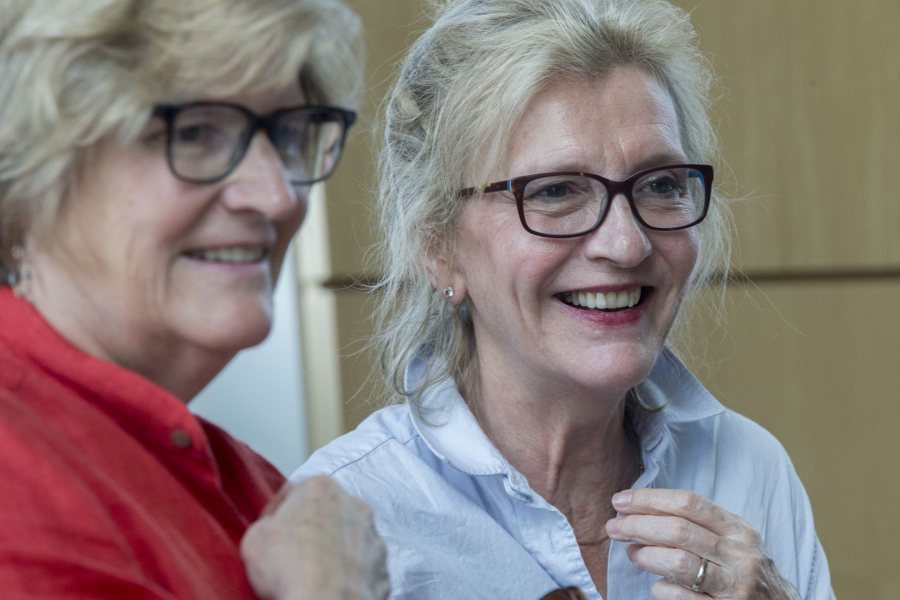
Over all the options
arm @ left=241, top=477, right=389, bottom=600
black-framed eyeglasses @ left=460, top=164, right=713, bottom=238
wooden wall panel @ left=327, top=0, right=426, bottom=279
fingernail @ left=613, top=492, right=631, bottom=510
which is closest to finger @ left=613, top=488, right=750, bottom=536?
fingernail @ left=613, top=492, right=631, bottom=510

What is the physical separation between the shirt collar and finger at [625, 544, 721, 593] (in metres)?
0.24

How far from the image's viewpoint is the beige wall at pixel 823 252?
3.51m

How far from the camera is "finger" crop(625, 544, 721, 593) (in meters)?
1.66

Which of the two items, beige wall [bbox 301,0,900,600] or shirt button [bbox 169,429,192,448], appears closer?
shirt button [bbox 169,429,192,448]

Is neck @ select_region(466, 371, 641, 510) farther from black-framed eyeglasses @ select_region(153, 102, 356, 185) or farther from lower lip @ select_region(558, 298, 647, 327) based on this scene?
black-framed eyeglasses @ select_region(153, 102, 356, 185)

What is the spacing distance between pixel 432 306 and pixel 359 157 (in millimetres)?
1347

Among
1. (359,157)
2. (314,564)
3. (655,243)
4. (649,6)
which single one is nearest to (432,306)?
(655,243)

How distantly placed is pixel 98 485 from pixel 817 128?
9.78ft

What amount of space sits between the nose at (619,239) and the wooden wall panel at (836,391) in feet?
6.04

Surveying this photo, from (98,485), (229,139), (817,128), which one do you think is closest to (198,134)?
(229,139)

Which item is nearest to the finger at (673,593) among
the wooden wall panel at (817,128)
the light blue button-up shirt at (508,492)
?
the light blue button-up shirt at (508,492)

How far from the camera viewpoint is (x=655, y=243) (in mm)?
1818

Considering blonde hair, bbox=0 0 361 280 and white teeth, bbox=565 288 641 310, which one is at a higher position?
blonde hair, bbox=0 0 361 280

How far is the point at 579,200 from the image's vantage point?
→ 1.78 m
